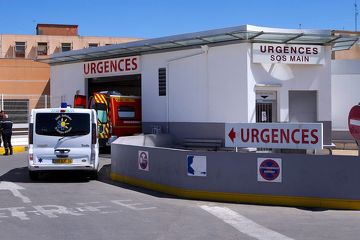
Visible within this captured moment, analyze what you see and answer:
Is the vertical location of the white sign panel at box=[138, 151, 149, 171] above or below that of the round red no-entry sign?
below

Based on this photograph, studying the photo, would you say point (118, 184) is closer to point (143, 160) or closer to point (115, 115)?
point (143, 160)

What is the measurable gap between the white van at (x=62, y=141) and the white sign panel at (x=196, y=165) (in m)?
3.81

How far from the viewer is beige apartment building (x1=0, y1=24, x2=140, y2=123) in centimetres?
2978

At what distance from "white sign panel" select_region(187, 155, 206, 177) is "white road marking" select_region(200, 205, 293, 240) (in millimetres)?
1201

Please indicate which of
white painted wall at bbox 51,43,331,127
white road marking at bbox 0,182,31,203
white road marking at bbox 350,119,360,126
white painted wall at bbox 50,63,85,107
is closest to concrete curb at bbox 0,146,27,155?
white painted wall at bbox 50,63,85,107

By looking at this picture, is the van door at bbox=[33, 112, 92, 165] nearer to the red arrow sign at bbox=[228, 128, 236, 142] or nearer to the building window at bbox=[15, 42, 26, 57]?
the red arrow sign at bbox=[228, 128, 236, 142]

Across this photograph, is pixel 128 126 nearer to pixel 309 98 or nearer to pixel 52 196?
pixel 309 98

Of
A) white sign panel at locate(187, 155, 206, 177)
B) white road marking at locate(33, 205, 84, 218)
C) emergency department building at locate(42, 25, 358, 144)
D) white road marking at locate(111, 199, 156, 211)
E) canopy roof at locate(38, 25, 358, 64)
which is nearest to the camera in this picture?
white road marking at locate(33, 205, 84, 218)

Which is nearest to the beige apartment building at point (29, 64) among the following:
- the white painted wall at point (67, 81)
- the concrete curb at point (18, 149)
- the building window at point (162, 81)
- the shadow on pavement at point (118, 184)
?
the white painted wall at point (67, 81)

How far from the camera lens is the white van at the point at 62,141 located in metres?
15.0

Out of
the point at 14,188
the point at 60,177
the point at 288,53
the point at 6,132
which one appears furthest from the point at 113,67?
the point at 14,188

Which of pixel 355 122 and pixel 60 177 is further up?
pixel 355 122

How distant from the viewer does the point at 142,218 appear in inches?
387

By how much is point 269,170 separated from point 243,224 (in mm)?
2598
